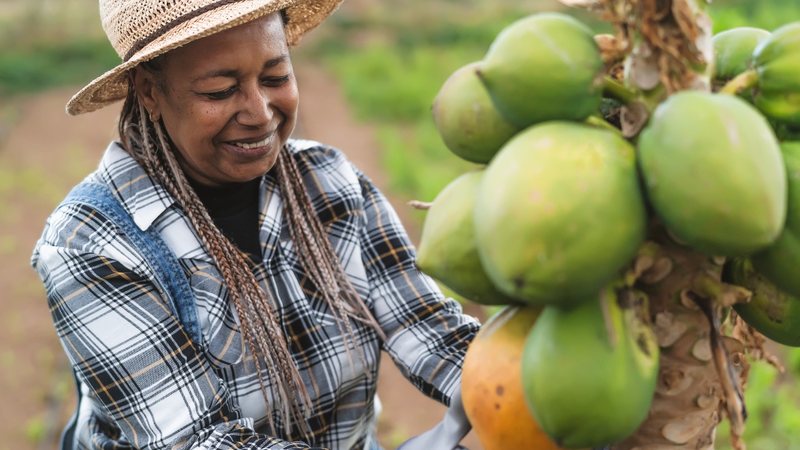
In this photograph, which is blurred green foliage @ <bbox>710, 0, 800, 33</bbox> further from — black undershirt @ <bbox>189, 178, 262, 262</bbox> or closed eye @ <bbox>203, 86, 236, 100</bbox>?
closed eye @ <bbox>203, 86, 236, 100</bbox>

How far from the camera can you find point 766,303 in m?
1.08

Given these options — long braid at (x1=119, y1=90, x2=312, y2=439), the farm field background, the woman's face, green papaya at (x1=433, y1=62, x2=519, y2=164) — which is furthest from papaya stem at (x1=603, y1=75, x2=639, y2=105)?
the farm field background

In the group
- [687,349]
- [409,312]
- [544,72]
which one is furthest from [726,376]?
[409,312]

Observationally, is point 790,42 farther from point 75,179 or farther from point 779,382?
point 75,179

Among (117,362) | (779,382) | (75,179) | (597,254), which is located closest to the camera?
(597,254)

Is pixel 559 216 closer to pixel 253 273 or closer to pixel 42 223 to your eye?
pixel 253 273

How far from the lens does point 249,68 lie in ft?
5.94

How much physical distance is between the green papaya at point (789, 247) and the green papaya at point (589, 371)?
0.16 metres

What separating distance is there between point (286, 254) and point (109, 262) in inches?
16.9

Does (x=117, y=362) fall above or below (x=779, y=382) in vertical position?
above

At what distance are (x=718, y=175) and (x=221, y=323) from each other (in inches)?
49.0

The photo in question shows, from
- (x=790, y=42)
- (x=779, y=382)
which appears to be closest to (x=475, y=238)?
(x=790, y=42)

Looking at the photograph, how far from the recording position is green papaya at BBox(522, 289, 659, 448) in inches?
35.7

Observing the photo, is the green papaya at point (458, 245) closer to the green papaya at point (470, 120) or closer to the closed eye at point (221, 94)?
the green papaya at point (470, 120)
